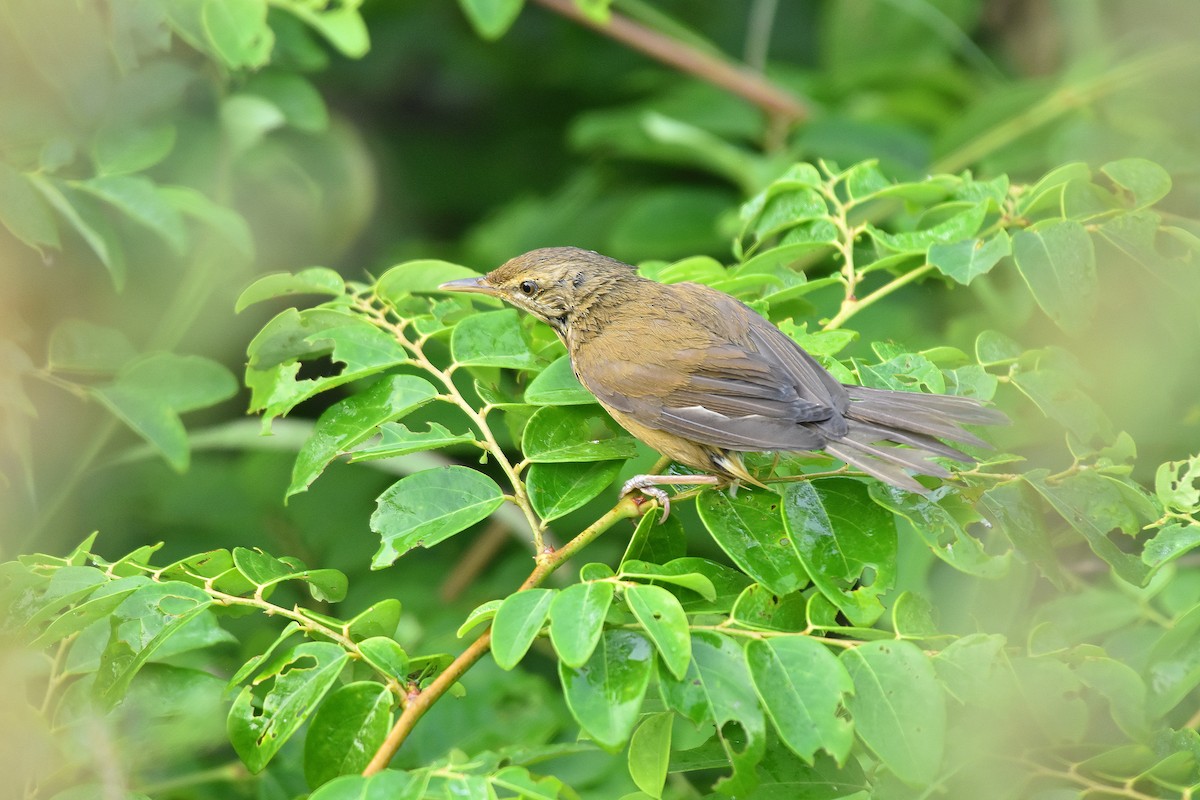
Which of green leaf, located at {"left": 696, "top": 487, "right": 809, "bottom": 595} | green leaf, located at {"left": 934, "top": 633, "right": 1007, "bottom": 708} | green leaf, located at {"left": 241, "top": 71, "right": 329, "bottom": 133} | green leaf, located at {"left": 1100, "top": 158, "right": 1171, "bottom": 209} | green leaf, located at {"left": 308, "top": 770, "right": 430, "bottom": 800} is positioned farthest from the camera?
green leaf, located at {"left": 241, "top": 71, "right": 329, "bottom": 133}

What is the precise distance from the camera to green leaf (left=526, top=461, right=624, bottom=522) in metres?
2.66

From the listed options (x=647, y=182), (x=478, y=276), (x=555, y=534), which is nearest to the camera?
(x=478, y=276)

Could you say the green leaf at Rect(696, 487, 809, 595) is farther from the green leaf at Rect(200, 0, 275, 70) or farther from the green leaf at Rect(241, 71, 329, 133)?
the green leaf at Rect(241, 71, 329, 133)

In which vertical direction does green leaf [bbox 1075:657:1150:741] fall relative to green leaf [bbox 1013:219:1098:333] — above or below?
below

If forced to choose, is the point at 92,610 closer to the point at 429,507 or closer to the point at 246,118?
the point at 429,507

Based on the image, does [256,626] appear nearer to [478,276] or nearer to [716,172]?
[478,276]

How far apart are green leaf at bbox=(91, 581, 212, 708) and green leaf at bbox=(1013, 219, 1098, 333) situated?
85.4 inches

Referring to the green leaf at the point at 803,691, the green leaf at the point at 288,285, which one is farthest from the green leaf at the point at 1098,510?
the green leaf at the point at 288,285

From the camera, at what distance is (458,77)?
21.1 ft

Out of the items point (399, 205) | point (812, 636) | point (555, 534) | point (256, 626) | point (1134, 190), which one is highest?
point (1134, 190)

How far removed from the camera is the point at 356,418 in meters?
2.80

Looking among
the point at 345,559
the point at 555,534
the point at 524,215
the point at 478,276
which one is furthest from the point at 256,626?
the point at 524,215

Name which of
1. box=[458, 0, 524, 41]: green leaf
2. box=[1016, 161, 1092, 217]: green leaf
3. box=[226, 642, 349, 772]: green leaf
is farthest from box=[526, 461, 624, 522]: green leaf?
box=[458, 0, 524, 41]: green leaf

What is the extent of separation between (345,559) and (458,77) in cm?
330
